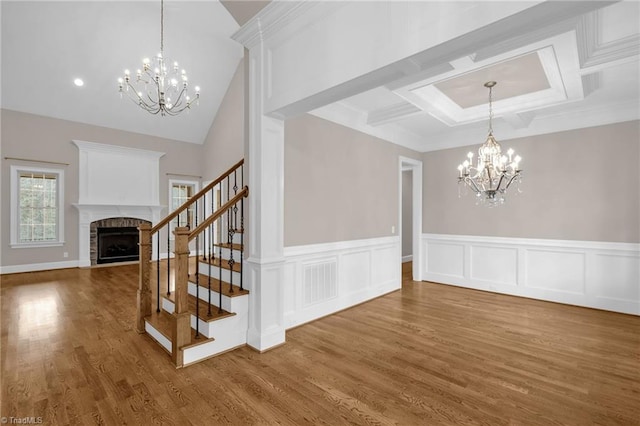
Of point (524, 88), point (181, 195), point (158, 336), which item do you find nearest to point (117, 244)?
point (181, 195)

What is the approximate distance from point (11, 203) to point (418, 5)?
28.1 ft

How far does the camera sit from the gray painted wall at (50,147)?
20.4 feet

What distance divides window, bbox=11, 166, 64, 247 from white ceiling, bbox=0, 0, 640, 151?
1454mm

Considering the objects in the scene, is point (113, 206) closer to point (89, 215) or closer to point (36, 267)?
point (89, 215)

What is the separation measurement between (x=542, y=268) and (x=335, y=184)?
12.1 feet

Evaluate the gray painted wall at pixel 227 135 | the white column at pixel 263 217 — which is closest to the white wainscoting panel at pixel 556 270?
the white column at pixel 263 217

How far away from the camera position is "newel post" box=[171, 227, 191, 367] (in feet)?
8.35

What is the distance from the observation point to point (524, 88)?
11.8 ft

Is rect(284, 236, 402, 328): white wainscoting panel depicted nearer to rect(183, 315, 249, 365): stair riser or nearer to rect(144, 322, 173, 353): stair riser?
rect(183, 315, 249, 365): stair riser

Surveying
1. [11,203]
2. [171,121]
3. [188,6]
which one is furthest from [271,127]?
[11,203]

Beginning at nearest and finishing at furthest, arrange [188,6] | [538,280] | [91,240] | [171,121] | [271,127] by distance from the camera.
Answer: [271,127] < [538,280] < [188,6] < [91,240] < [171,121]

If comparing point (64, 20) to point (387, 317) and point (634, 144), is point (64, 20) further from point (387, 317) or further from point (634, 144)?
point (634, 144)

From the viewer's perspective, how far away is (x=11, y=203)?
627 cm

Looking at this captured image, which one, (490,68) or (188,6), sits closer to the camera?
(490,68)
